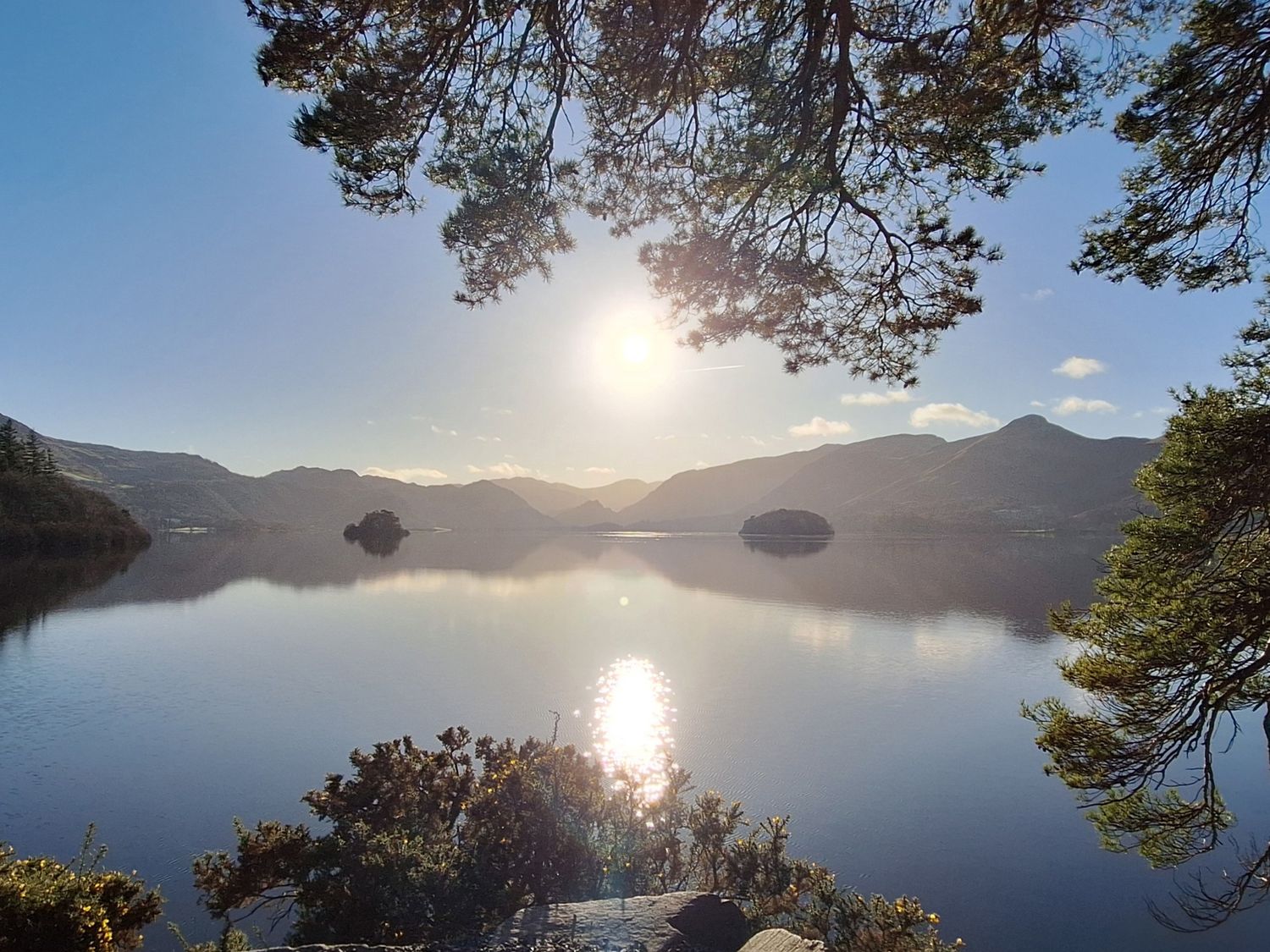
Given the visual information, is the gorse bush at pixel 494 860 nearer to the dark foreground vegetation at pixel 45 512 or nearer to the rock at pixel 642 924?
the rock at pixel 642 924

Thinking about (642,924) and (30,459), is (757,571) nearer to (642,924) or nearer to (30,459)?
(642,924)

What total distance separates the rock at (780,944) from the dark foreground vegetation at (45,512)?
7105 cm

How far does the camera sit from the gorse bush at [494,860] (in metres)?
5.38

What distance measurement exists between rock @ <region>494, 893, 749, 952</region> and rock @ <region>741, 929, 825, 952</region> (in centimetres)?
75

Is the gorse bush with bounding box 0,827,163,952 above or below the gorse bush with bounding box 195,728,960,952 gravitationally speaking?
above

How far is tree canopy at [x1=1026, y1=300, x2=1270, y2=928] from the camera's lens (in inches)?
233

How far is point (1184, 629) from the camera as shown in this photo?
609cm

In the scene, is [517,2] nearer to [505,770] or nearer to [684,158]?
[684,158]

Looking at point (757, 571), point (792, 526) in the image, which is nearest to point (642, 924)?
point (757, 571)

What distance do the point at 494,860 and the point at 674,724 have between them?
25.6 feet

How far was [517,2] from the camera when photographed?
7383 millimetres

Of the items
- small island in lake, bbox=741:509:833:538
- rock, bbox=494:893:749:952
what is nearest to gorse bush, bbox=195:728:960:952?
rock, bbox=494:893:749:952

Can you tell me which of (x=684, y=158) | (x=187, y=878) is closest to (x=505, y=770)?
(x=187, y=878)

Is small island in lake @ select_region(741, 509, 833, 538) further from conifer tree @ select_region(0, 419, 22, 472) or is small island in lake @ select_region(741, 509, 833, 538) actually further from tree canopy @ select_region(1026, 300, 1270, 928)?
tree canopy @ select_region(1026, 300, 1270, 928)
